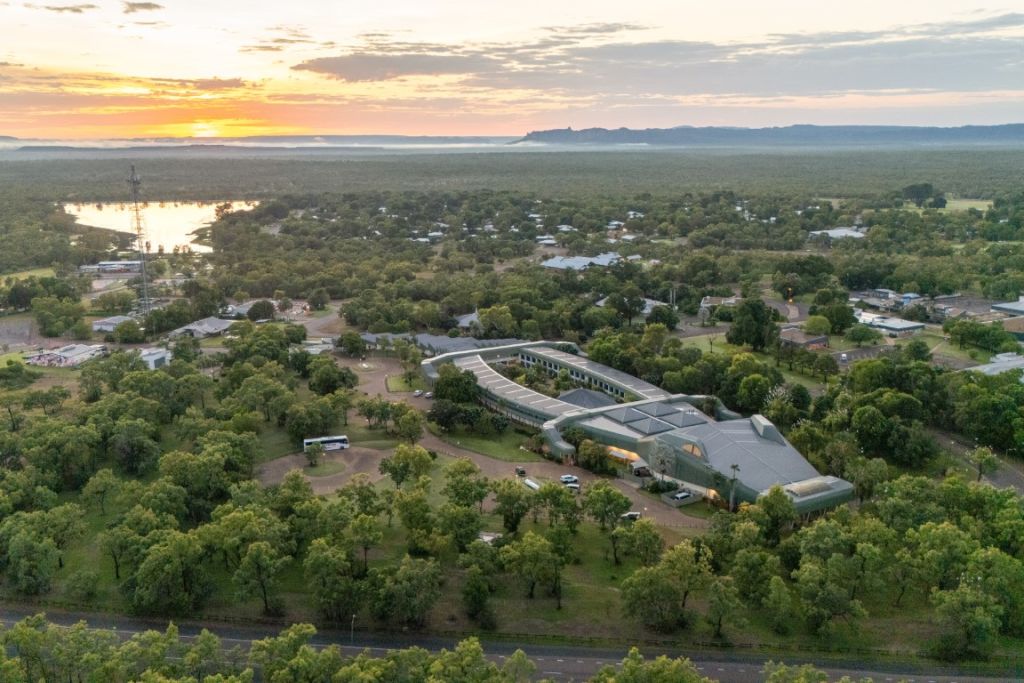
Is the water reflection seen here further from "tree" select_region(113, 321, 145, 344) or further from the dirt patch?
the dirt patch

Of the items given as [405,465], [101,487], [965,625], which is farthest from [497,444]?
[965,625]

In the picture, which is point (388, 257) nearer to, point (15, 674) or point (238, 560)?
point (238, 560)

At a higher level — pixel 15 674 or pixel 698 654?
pixel 15 674

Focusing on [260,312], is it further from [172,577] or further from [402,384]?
[172,577]

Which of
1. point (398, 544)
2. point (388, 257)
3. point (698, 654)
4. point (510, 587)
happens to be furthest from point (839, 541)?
point (388, 257)

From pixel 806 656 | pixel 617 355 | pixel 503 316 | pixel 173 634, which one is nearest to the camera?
pixel 173 634

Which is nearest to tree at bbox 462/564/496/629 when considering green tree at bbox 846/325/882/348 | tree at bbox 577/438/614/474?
tree at bbox 577/438/614/474

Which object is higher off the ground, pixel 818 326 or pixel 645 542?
pixel 818 326
